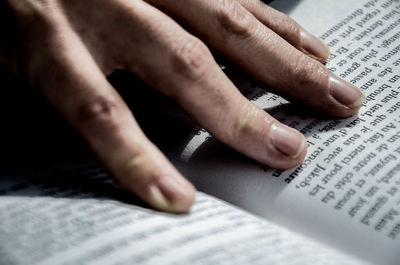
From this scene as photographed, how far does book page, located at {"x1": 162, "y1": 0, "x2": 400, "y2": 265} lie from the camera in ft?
1.73

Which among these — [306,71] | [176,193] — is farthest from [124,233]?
[306,71]

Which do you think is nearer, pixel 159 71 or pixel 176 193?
pixel 176 193

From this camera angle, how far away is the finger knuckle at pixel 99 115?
546mm

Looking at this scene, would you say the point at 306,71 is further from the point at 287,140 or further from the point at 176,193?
the point at 176,193

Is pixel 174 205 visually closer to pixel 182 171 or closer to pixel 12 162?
pixel 182 171

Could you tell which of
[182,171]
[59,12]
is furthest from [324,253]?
[59,12]

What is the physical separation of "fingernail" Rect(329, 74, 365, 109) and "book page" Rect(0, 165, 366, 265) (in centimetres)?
21

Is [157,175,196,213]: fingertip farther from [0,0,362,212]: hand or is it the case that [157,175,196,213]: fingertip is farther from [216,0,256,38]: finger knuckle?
[216,0,256,38]: finger knuckle

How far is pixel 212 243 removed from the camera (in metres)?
0.47

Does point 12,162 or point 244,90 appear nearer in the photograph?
point 12,162

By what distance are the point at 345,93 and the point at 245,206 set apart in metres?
0.21

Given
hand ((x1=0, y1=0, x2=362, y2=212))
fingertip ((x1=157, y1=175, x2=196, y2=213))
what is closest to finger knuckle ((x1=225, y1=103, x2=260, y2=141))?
hand ((x1=0, y1=0, x2=362, y2=212))

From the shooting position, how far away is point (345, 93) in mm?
643

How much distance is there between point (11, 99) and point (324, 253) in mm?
451
